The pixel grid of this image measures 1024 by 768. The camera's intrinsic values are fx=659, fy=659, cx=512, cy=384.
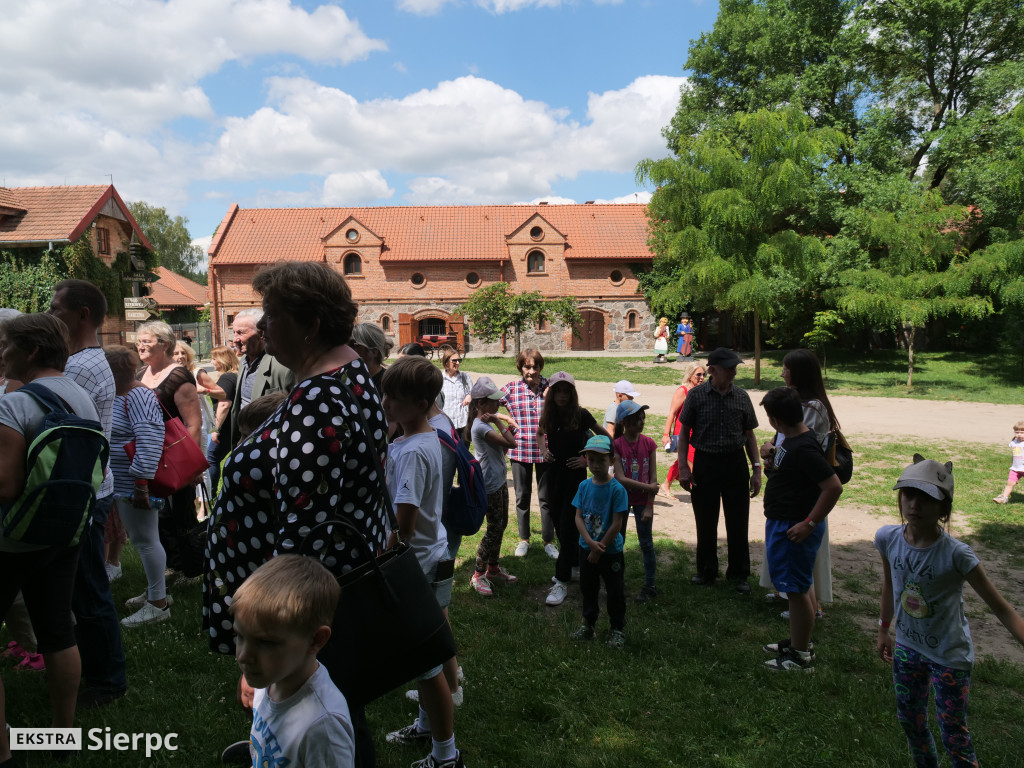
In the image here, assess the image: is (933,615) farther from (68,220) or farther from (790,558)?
(68,220)

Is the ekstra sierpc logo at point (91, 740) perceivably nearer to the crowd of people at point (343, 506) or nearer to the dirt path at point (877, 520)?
the crowd of people at point (343, 506)

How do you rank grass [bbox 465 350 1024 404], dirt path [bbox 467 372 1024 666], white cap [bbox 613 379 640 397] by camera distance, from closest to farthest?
dirt path [bbox 467 372 1024 666], white cap [bbox 613 379 640 397], grass [bbox 465 350 1024 404]

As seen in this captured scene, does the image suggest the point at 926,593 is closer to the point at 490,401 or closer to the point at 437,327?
the point at 490,401

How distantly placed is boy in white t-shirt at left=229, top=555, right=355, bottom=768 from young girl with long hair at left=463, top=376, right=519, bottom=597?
3.64 m

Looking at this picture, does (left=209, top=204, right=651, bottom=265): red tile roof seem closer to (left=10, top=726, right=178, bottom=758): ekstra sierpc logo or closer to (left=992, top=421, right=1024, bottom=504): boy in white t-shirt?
(left=992, top=421, right=1024, bottom=504): boy in white t-shirt

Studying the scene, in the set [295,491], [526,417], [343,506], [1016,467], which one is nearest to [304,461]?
[295,491]

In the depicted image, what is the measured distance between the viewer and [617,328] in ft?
122

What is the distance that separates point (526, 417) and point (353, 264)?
109 ft

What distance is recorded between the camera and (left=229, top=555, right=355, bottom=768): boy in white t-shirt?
1.84 metres

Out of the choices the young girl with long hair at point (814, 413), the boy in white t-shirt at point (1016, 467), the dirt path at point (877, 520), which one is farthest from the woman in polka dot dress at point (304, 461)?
the boy in white t-shirt at point (1016, 467)

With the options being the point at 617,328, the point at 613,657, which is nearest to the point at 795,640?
the point at 613,657

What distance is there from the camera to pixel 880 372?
961 inches

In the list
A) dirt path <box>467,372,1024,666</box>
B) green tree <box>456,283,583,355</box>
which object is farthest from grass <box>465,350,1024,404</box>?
dirt path <box>467,372,1024,666</box>

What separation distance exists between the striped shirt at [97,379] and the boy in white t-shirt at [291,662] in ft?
7.83
